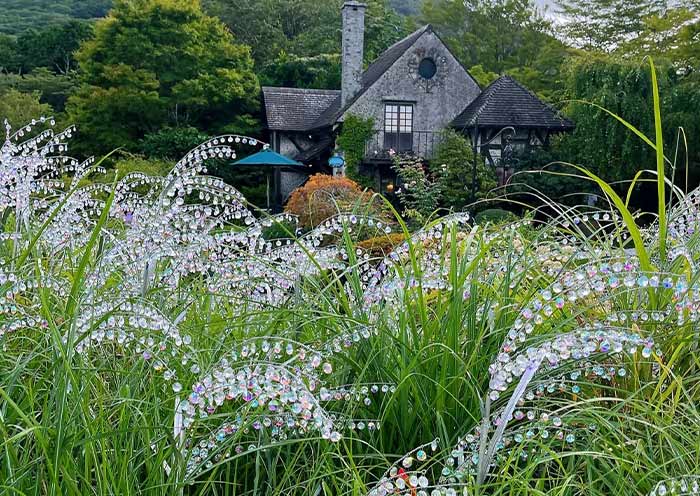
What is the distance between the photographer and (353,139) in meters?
18.7

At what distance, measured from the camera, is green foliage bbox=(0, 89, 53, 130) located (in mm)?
20594

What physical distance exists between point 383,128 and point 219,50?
6.59 m

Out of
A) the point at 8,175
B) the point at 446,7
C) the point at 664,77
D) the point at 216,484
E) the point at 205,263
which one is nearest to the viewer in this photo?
the point at 216,484

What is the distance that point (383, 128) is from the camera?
Answer: 1923cm

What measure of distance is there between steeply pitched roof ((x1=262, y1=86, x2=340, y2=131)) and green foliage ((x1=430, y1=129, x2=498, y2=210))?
4948mm

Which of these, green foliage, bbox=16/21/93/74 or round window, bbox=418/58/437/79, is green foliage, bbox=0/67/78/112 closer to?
green foliage, bbox=16/21/93/74

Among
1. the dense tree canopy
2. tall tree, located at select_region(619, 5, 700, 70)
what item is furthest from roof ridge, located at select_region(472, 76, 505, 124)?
tall tree, located at select_region(619, 5, 700, 70)

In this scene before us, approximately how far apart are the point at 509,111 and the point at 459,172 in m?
2.77

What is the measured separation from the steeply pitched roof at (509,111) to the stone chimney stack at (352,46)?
3.08 m

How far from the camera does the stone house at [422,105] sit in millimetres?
18562

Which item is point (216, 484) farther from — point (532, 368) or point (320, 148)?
point (320, 148)

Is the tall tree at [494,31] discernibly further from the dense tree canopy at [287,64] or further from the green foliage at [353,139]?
the green foliage at [353,139]

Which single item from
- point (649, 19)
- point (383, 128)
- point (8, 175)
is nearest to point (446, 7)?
point (649, 19)

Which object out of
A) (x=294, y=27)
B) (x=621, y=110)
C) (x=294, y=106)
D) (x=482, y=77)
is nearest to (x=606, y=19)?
(x=482, y=77)
